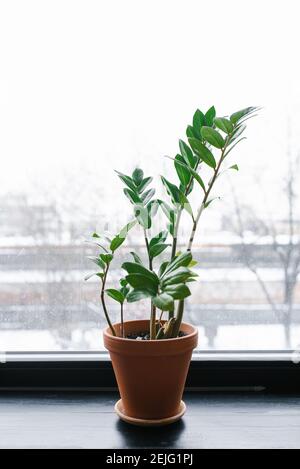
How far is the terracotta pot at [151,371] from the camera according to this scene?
2.49 feet

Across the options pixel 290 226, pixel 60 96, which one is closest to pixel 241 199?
pixel 290 226

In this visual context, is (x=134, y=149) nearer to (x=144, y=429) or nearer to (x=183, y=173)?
(x=183, y=173)

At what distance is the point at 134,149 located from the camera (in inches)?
39.9

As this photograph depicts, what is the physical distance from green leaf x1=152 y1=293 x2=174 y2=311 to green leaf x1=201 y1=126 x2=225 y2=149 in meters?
0.29

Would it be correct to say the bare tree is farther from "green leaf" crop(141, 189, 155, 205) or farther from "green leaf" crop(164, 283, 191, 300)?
"green leaf" crop(164, 283, 191, 300)

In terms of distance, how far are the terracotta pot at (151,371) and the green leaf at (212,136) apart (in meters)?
0.36

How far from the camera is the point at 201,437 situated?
0.81 metres

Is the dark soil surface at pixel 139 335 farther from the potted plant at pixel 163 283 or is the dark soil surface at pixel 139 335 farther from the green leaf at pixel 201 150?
the green leaf at pixel 201 150

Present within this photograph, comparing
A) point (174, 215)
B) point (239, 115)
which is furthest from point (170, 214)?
point (239, 115)

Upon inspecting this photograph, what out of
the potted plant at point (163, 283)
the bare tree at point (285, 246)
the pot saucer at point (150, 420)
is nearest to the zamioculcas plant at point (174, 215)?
the potted plant at point (163, 283)

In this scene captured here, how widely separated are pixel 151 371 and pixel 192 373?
0.82 ft

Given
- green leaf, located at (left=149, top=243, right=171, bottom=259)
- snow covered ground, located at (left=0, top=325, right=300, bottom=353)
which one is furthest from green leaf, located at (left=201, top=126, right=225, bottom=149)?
snow covered ground, located at (left=0, top=325, right=300, bottom=353)

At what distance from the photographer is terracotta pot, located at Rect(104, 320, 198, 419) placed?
759mm
